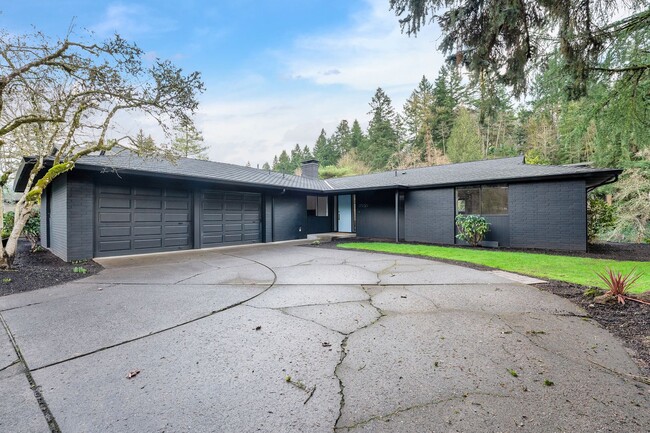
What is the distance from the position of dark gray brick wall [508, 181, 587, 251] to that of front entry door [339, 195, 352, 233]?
7806 mm

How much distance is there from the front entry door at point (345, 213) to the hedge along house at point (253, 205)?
216cm

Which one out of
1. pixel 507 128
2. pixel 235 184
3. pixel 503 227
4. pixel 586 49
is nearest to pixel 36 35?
pixel 235 184

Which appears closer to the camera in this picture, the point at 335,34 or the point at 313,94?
the point at 335,34

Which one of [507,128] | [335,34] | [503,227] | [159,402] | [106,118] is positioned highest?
[507,128]

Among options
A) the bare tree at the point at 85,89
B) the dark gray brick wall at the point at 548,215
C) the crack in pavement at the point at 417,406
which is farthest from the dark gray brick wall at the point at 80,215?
the dark gray brick wall at the point at 548,215

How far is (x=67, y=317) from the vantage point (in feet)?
11.6

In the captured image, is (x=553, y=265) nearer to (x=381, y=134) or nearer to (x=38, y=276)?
(x=38, y=276)

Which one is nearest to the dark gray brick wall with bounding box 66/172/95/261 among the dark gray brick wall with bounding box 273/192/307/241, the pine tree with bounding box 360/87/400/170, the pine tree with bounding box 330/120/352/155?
the dark gray brick wall with bounding box 273/192/307/241

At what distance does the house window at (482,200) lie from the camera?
10297mm

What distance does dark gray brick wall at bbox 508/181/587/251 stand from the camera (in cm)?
904

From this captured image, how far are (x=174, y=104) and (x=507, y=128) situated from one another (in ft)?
96.8

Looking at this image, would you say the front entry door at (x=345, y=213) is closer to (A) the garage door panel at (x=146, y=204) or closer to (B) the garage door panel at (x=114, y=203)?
(A) the garage door panel at (x=146, y=204)

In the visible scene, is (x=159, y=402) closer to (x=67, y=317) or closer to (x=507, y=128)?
(x=67, y=317)

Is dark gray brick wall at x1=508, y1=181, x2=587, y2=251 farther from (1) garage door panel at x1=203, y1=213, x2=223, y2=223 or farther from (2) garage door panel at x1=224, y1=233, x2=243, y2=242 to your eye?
(1) garage door panel at x1=203, y1=213, x2=223, y2=223
